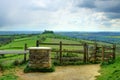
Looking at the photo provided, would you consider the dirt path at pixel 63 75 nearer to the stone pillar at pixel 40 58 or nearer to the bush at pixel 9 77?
the bush at pixel 9 77

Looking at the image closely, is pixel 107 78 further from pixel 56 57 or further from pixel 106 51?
pixel 106 51

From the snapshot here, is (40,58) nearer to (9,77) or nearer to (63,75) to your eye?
(63,75)

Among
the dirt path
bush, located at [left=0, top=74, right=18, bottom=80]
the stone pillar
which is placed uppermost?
the stone pillar

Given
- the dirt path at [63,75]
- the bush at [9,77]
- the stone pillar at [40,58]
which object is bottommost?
the dirt path at [63,75]

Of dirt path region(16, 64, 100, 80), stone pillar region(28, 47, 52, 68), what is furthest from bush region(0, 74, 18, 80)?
stone pillar region(28, 47, 52, 68)

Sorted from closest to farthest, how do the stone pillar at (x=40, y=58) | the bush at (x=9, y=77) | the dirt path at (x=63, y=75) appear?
the bush at (x=9, y=77), the dirt path at (x=63, y=75), the stone pillar at (x=40, y=58)

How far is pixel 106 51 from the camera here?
79.7 ft

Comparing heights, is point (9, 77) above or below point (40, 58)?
below

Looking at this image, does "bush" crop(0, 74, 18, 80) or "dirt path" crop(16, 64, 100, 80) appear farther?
"dirt path" crop(16, 64, 100, 80)

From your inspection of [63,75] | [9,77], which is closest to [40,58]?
[63,75]

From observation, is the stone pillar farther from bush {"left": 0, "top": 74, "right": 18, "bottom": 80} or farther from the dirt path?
bush {"left": 0, "top": 74, "right": 18, "bottom": 80}

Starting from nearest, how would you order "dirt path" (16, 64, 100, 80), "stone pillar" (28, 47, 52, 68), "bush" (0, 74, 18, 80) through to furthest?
1. "bush" (0, 74, 18, 80)
2. "dirt path" (16, 64, 100, 80)
3. "stone pillar" (28, 47, 52, 68)

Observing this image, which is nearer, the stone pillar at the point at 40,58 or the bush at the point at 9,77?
the bush at the point at 9,77

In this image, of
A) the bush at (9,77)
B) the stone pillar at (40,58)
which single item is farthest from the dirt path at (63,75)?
the stone pillar at (40,58)
